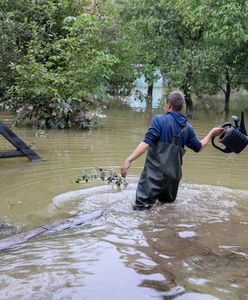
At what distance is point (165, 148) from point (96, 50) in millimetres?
11319

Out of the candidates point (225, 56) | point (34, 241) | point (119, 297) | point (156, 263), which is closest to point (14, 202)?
point (34, 241)

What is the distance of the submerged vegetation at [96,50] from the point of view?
12.1m

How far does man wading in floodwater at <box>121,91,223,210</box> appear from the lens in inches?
240

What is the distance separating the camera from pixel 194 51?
792 inches

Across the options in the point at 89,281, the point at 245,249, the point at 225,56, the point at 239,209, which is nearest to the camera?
the point at 89,281

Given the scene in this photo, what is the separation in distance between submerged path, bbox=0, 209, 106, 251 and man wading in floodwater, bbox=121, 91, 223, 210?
0.77m

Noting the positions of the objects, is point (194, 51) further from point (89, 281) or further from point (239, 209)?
point (89, 281)

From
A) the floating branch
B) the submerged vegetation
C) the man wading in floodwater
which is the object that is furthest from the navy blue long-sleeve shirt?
the submerged vegetation

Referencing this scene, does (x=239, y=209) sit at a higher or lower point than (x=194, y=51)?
lower

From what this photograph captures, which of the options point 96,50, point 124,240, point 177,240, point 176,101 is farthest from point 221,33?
point 124,240

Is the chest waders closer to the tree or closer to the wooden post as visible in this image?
the wooden post

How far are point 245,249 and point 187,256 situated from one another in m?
0.74

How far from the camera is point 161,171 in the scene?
20.3ft

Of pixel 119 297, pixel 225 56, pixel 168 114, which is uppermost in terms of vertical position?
pixel 225 56
